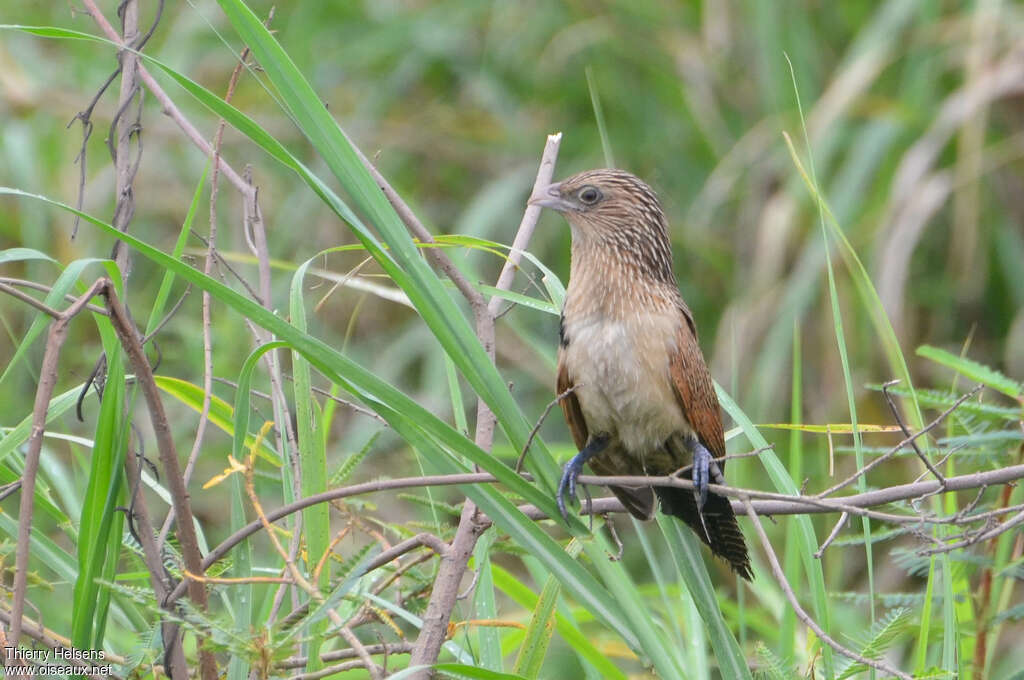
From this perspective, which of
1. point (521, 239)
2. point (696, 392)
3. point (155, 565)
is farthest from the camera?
point (696, 392)

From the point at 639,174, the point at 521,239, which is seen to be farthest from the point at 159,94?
the point at 639,174

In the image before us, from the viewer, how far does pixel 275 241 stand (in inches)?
209

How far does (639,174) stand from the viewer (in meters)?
5.31

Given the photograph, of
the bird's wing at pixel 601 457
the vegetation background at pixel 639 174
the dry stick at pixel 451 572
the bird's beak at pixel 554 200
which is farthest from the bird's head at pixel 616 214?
the vegetation background at pixel 639 174

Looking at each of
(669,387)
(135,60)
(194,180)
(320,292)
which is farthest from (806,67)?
(135,60)

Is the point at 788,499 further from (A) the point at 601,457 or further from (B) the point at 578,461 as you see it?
(A) the point at 601,457

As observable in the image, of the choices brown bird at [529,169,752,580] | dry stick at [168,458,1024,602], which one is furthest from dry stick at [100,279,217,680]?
brown bird at [529,169,752,580]

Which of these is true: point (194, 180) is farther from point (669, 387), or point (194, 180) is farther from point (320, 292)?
point (669, 387)

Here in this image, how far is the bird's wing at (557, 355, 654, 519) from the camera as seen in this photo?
2.48m

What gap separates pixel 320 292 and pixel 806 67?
2.34 metres

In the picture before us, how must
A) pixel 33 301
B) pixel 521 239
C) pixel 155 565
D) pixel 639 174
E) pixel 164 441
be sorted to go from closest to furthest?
1. pixel 33 301
2. pixel 164 441
3. pixel 155 565
4. pixel 521 239
5. pixel 639 174

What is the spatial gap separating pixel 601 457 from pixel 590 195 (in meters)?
0.64

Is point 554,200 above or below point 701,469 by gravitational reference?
above

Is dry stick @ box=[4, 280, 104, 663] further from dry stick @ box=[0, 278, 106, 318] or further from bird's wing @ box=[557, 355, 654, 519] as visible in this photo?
bird's wing @ box=[557, 355, 654, 519]
